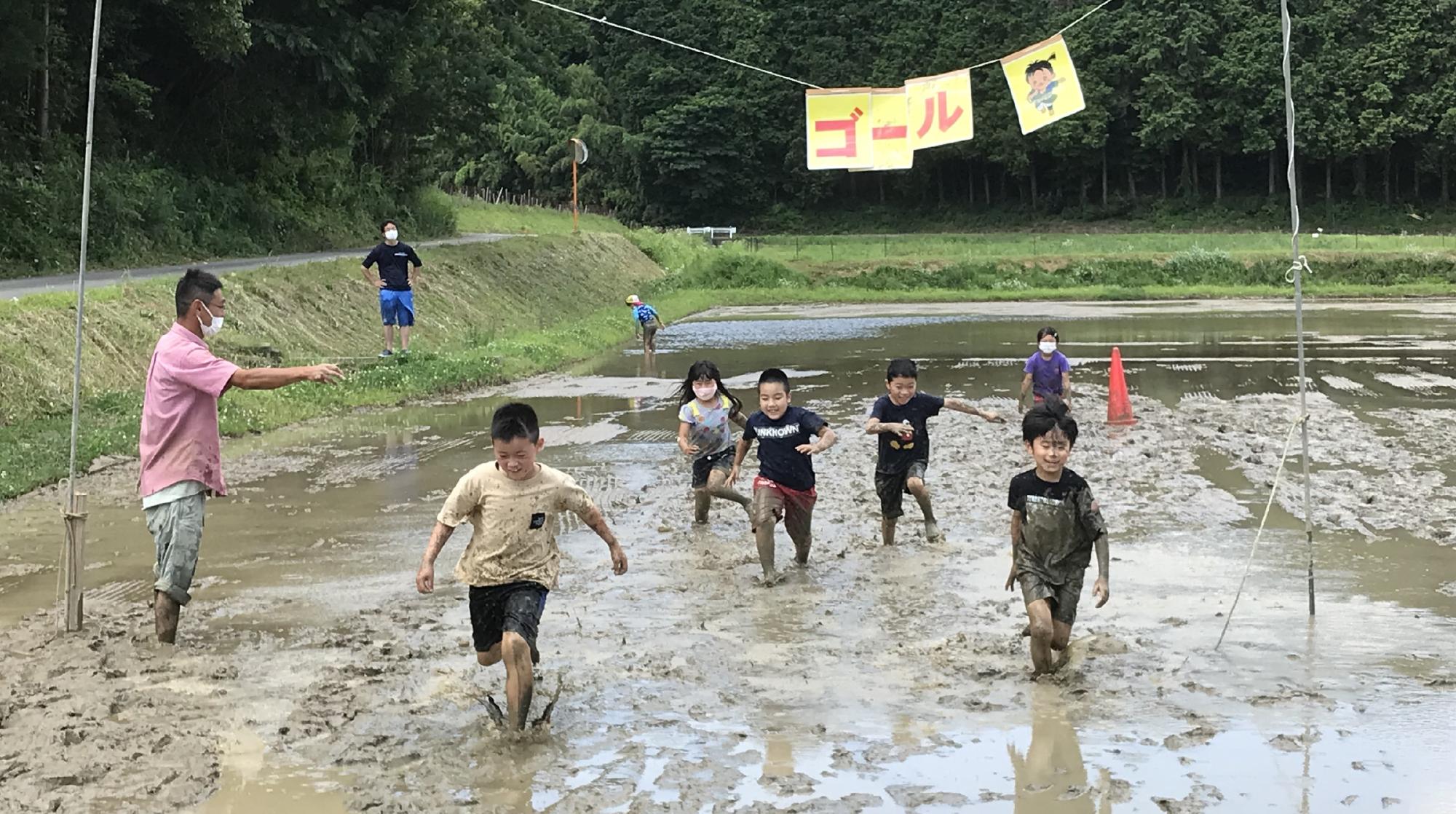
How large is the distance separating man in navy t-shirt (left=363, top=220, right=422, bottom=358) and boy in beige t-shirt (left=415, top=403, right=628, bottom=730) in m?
14.0

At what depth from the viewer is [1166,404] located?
18219 millimetres

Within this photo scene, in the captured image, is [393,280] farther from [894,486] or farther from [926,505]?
[926,505]

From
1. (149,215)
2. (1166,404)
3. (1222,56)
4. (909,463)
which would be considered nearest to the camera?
(909,463)

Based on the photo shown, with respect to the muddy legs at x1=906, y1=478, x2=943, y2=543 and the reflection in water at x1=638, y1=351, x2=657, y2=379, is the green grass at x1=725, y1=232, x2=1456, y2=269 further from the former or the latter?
the muddy legs at x1=906, y1=478, x2=943, y2=543

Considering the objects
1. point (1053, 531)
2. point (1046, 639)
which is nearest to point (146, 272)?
point (1053, 531)

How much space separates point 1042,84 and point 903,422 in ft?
40.0

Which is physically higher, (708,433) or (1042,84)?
(1042,84)

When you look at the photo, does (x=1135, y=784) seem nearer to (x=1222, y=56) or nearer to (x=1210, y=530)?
(x=1210, y=530)

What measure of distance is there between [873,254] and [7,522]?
4852 centimetres

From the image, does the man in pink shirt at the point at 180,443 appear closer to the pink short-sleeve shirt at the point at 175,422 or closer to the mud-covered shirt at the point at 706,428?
the pink short-sleeve shirt at the point at 175,422

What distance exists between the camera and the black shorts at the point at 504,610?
642 centimetres

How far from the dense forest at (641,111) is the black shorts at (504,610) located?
2080 centimetres

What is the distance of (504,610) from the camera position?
6.55m

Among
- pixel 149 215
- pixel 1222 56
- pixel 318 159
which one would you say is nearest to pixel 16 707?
pixel 149 215
